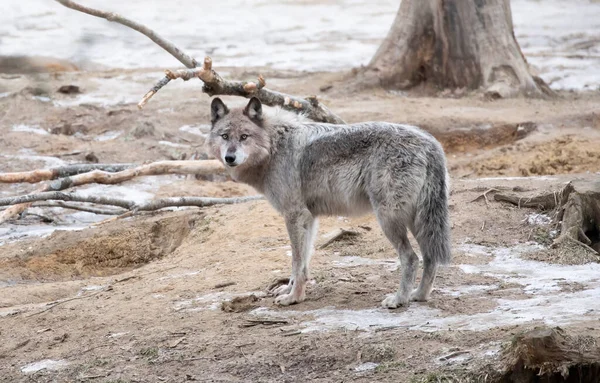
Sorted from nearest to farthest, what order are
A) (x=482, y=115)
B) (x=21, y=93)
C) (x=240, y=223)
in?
(x=240, y=223) → (x=482, y=115) → (x=21, y=93)

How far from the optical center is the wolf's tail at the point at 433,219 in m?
6.19

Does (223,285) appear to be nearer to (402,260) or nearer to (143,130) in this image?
(402,260)

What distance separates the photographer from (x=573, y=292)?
19.7 feet

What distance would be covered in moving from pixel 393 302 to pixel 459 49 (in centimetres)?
1044

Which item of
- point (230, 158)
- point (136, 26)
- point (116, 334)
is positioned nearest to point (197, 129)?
point (136, 26)

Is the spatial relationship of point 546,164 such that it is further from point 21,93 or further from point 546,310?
point 21,93

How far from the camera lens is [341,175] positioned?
6520mm

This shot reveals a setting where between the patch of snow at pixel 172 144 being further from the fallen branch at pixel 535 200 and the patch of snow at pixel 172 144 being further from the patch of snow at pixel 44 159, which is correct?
the fallen branch at pixel 535 200

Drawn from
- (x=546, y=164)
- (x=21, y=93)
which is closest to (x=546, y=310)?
(x=546, y=164)

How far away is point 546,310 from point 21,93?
45.1 ft

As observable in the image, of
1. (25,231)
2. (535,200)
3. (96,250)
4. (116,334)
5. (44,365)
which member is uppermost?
(535,200)

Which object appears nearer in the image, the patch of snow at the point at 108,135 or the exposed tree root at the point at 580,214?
the exposed tree root at the point at 580,214

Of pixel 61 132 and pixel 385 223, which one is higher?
pixel 385 223

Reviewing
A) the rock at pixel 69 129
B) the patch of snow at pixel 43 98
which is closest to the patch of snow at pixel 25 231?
the rock at pixel 69 129
